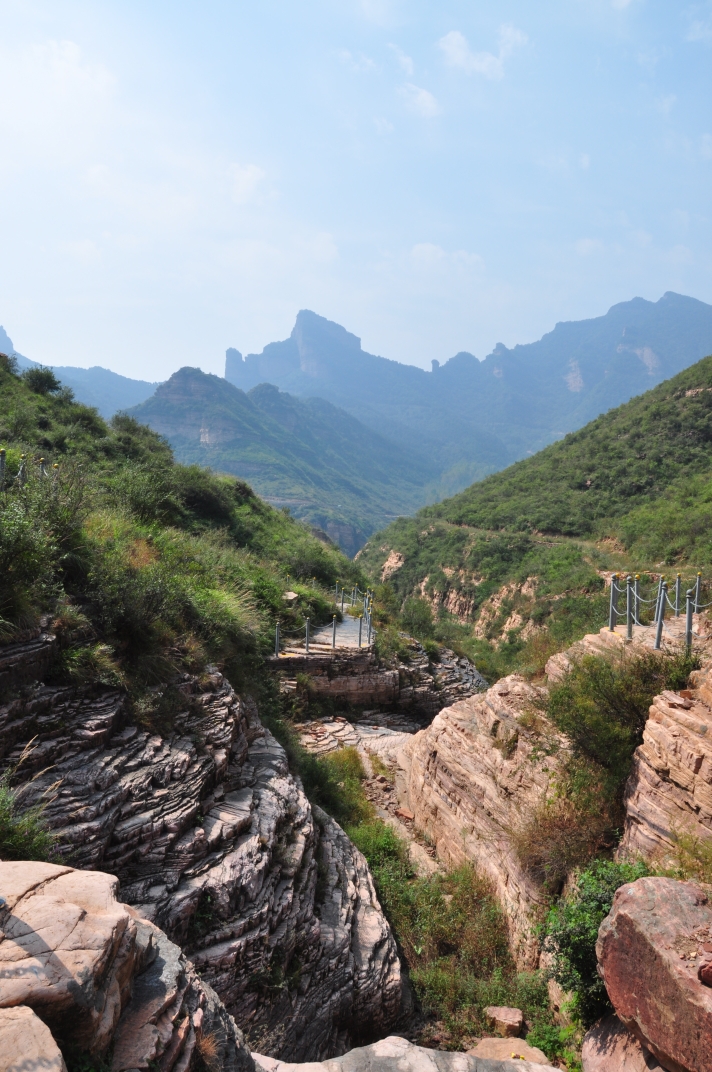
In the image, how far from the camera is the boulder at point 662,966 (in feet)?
12.5

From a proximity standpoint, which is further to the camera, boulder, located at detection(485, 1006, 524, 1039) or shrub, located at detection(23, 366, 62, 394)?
shrub, located at detection(23, 366, 62, 394)

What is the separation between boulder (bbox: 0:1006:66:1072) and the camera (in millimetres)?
2330

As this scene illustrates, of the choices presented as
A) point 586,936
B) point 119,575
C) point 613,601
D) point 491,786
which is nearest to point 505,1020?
point 586,936

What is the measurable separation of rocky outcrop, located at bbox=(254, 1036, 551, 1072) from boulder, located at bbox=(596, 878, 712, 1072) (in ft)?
3.42

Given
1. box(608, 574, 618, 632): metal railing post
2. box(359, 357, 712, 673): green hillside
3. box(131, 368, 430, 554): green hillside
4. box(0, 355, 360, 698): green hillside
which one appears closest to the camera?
box(0, 355, 360, 698): green hillside

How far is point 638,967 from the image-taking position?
4.35 metres

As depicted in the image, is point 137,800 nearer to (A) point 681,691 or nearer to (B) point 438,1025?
(B) point 438,1025

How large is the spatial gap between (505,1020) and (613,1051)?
56.7 inches

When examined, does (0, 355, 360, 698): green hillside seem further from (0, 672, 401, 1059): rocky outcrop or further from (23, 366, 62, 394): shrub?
(23, 366, 62, 394): shrub

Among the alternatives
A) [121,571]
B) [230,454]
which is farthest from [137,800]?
[230,454]

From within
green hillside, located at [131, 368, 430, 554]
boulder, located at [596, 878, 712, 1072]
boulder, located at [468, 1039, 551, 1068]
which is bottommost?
boulder, located at [468, 1039, 551, 1068]

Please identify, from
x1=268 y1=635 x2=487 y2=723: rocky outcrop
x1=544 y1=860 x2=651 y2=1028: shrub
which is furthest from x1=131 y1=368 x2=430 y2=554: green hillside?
x1=544 y1=860 x2=651 y2=1028: shrub

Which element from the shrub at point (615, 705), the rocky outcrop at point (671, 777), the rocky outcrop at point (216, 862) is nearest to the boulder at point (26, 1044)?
the rocky outcrop at point (216, 862)

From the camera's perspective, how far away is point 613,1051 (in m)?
4.56
